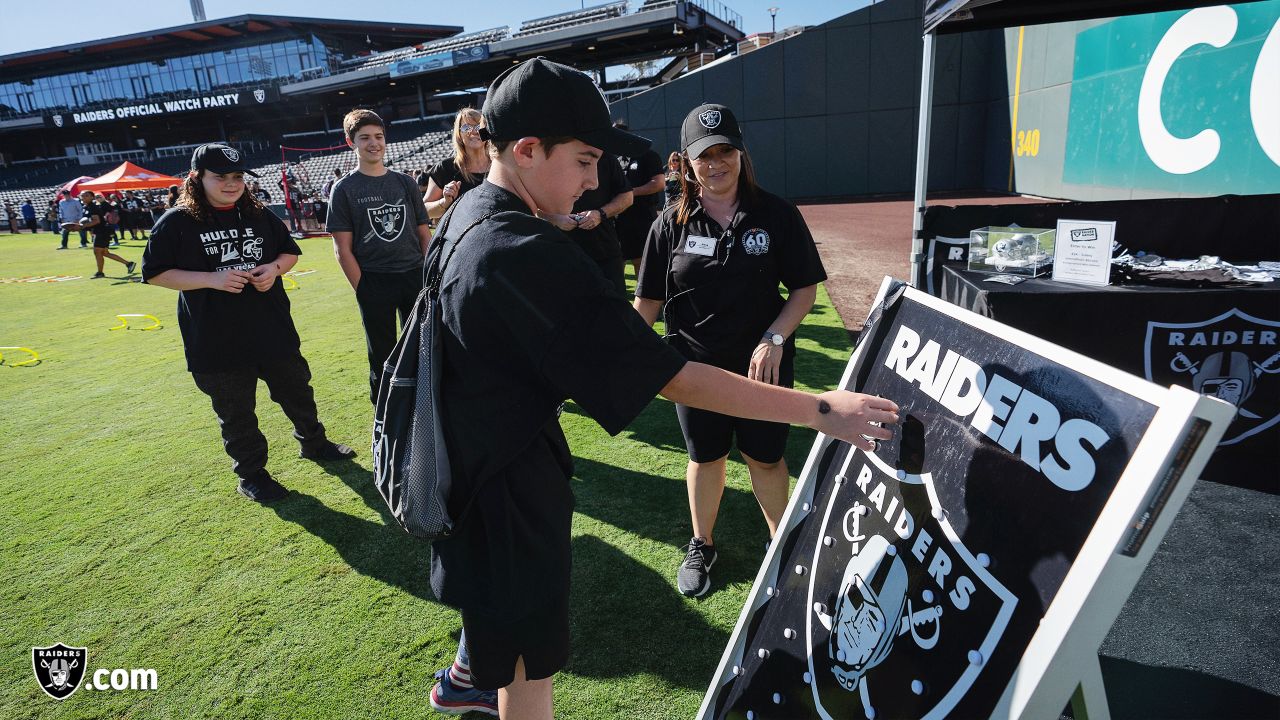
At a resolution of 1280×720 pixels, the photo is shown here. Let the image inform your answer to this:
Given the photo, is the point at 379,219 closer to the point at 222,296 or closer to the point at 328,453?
the point at 222,296

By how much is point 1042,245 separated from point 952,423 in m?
3.19

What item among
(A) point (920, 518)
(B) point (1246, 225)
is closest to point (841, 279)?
(B) point (1246, 225)

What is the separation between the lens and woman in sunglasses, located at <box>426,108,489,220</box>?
371 centimetres

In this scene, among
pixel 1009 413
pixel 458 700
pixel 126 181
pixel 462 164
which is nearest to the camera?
pixel 1009 413

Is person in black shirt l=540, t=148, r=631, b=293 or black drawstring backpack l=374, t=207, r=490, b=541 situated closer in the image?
black drawstring backpack l=374, t=207, r=490, b=541

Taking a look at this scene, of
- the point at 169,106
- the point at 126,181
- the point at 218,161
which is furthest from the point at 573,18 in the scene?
the point at 218,161

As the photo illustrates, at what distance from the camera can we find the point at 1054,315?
3.31 metres

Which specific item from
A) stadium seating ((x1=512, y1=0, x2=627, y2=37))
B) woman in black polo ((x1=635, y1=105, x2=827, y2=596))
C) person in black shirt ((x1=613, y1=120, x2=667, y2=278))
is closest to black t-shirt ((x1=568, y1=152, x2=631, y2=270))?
person in black shirt ((x1=613, y1=120, x2=667, y2=278))

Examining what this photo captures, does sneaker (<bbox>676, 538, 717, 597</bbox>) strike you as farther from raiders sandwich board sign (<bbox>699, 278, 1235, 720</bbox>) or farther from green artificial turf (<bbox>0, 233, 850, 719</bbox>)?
Answer: raiders sandwich board sign (<bbox>699, 278, 1235, 720</bbox>)

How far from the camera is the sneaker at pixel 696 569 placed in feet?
8.41
